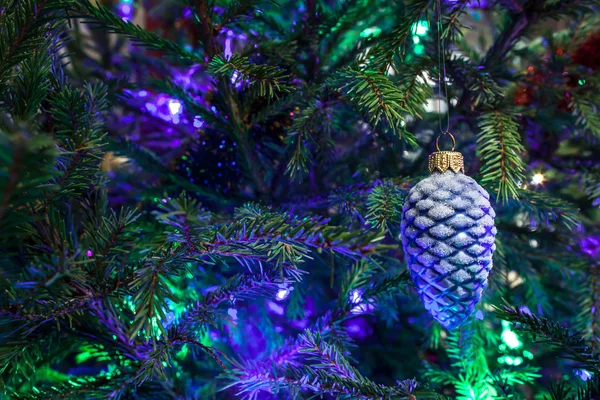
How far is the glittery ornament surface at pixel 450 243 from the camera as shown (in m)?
0.38

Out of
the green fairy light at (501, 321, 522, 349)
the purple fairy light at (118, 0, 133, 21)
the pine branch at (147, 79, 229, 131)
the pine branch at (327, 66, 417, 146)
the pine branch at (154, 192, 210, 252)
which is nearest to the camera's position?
the pine branch at (154, 192, 210, 252)

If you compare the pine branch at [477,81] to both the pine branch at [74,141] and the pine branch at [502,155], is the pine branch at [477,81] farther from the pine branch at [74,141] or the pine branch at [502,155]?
the pine branch at [74,141]

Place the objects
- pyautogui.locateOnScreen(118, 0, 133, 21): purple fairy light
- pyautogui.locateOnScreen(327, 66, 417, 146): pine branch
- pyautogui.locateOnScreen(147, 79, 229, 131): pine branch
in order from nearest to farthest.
Answer: pyautogui.locateOnScreen(327, 66, 417, 146): pine branch → pyautogui.locateOnScreen(147, 79, 229, 131): pine branch → pyautogui.locateOnScreen(118, 0, 133, 21): purple fairy light

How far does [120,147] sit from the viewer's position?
1.87 feet

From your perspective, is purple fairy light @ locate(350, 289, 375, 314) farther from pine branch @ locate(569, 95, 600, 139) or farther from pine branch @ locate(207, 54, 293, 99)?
pine branch @ locate(569, 95, 600, 139)

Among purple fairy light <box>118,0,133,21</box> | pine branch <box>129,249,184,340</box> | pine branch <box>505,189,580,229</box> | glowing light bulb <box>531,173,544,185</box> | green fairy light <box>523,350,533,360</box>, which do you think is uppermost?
purple fairy light <box>118,0,133,21</box>

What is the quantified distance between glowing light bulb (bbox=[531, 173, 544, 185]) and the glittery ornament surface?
0.86 ft

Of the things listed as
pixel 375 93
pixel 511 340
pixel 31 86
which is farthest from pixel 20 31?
pixel 511 340

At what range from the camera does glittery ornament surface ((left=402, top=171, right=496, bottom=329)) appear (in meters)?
0.38

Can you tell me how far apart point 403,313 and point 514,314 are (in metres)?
0.35

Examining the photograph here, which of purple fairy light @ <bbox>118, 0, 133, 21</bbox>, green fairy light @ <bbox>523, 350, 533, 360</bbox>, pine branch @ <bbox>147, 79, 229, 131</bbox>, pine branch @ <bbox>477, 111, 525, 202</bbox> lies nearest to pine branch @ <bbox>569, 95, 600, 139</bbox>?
pine branch @ <bbox>477, 111, 525, 202</bbox>

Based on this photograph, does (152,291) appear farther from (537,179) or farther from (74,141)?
(537,179)

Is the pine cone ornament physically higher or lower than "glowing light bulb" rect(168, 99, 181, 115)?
lower

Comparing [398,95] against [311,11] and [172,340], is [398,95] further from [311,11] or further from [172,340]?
[172,340]
